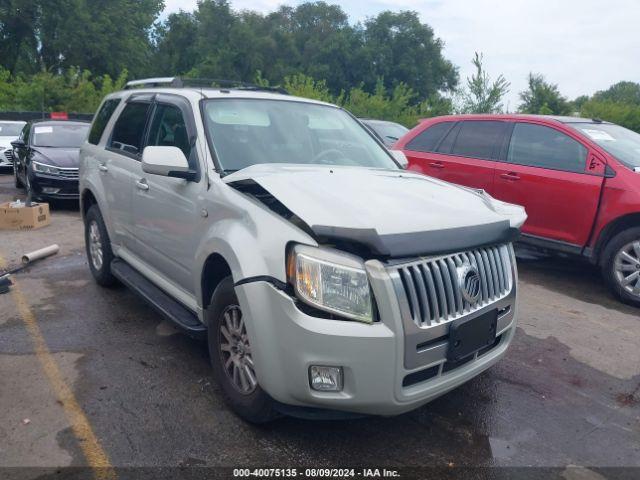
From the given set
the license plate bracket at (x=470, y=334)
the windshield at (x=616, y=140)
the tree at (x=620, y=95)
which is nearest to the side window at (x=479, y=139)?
the windshield at (x=616, y=140)

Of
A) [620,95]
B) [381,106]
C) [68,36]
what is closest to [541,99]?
[381,106]

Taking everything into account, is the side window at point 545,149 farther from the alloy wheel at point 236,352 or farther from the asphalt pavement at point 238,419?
the alloy wheel at point 236,352

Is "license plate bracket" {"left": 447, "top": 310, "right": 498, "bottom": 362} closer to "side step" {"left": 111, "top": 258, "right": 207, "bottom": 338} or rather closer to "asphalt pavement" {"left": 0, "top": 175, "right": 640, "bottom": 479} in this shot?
"asphalt pavement" {"left": 0, "top": 175, "right": 640, "bottom": 479}

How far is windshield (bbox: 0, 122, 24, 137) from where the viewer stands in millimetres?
16516

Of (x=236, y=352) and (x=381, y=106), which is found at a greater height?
(x=381, y=106)

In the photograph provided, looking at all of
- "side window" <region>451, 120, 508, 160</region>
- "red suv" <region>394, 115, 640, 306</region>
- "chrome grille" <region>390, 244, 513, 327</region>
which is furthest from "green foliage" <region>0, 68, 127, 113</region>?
"chrome grille" <region>390, 244, 513, 327</region>

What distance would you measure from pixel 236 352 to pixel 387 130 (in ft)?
33.8

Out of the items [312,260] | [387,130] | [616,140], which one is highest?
[616,140]

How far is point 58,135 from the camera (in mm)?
11203

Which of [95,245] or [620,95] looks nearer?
[95,245]

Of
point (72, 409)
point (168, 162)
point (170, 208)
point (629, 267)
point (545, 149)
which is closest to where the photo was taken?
point (72, 409)

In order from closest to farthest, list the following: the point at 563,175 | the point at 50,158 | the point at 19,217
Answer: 1. the point at 563,175
2. the point at 19,217
3. the point at 50,158

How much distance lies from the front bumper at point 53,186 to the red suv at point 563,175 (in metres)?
6.22

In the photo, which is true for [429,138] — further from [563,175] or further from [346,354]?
[346,354]
